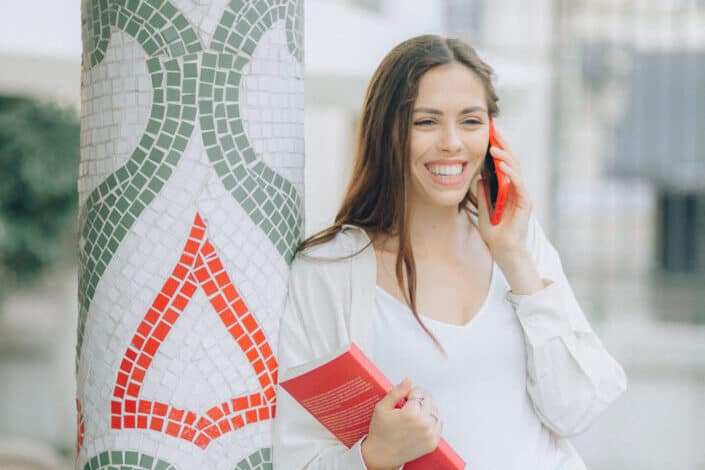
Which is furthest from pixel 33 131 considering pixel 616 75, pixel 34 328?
pixel 616 75

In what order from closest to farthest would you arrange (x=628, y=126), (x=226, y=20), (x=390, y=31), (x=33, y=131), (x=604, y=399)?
(x=226, y=20), (x=604, y=399), (x=390, y=31), (x=33, y=131), (x=628, y=126)

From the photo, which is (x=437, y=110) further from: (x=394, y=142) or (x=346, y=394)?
(x=346, y=394)

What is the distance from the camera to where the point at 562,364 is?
177 centimetres

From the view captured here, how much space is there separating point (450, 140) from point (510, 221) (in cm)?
17

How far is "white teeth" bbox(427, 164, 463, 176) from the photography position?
1.78 meters

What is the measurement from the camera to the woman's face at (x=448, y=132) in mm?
1764

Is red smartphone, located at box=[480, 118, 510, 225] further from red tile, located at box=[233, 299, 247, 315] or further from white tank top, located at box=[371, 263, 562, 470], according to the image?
red tile, located at box=[233, 299, 247, 315]

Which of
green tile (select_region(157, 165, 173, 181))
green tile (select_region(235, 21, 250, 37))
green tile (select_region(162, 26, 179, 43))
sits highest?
green tile (select_region(235, 21, 250, 37))

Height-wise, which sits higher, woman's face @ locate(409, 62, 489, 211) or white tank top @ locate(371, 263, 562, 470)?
woman's face @ locate(409, 62, 489, 211)

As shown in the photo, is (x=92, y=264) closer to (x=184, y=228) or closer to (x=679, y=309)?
(x=184, y=228)

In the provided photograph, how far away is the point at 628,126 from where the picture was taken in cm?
1263

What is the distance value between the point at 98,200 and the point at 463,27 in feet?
32.5

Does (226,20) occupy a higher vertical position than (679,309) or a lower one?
higher

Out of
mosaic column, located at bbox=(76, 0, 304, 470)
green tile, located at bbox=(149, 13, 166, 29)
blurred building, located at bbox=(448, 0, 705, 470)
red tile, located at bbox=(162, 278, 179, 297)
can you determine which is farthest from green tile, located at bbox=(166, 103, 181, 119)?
blurred building, located at bbox=(448, 0, 705, 470)
